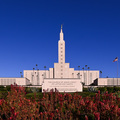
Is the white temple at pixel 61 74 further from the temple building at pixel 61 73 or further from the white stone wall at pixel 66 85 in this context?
the white stone wall at pixel 66 85

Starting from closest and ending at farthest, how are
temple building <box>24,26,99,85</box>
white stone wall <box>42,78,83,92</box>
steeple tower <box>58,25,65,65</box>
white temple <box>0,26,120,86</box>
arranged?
white stone wall <box>42,78,83,92</box>
steeple tower <box>58,25,65,65</box>
temple building <box>24,26,99,85</box>
white temple <box>0,26,120,86</box>

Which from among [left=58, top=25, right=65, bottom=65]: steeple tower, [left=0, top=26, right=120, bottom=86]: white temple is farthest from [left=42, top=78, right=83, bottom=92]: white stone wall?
[left=58, top=25, right=65, bottom=65]: steeple tower

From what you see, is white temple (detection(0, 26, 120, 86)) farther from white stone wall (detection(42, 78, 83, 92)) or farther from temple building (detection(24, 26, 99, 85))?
white stone wall (detection(42, 78, 83, 92))

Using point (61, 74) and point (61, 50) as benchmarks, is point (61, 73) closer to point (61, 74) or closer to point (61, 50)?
point (61, 74)

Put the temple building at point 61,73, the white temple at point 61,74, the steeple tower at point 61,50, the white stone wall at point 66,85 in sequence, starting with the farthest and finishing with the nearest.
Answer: the white temple at point 61,74
the temple building at point 61,73
the steeple tower at point 61,50
the white stone wall at point 66,85

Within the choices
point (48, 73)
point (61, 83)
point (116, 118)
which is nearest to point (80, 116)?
point (116, 118)

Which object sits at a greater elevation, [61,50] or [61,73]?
[61,50]

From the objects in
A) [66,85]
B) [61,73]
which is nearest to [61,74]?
[61,73]

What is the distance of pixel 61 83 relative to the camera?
2736 centimetres

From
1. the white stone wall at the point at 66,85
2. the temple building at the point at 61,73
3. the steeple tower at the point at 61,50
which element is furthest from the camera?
the temple building at the point at 61,73

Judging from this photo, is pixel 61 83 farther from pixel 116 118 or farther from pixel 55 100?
pixel 116 118

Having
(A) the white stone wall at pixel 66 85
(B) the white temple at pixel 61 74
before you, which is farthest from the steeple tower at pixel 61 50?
(A) the white stone wall at pixel 66 85

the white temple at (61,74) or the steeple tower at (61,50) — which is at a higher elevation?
the steeple tower at (61,50)

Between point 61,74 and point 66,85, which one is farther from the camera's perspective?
point 61,74
